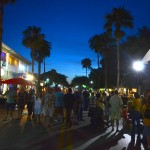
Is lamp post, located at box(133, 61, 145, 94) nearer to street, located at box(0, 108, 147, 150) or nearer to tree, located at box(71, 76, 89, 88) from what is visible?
street, located at box(0, 108, 147, 150)

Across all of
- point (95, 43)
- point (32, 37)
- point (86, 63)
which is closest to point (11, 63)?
point (32, 37)

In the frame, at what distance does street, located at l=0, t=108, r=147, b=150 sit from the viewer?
455 inches

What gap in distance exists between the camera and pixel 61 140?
12984 mm

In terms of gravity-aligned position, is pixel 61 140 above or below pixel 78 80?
below

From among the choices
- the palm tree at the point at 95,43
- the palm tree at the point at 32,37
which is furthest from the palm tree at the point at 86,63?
the palm tree at the point at 32,37

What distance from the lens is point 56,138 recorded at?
1352 cm

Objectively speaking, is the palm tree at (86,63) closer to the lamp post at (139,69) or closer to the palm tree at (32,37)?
the palm tree at (32,37)

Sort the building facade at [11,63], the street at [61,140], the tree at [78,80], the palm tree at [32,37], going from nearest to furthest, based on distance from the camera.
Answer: the street at [61,140], the building facade at [11,63], the palm tree at [32,37], the tree at [78,80]

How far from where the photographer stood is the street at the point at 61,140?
1155 centimetres

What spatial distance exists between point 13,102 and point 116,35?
109 feet

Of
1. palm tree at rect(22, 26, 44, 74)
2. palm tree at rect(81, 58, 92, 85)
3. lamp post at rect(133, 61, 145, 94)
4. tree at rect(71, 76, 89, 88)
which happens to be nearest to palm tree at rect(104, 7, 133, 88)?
palm tree at rect(22, 26, 44, 74)

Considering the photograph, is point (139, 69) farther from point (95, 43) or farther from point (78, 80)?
point (78, 80)

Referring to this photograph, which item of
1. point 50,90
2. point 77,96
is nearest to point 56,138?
point 50,90

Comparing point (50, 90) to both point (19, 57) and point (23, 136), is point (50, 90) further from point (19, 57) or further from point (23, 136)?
point (19, 57)
